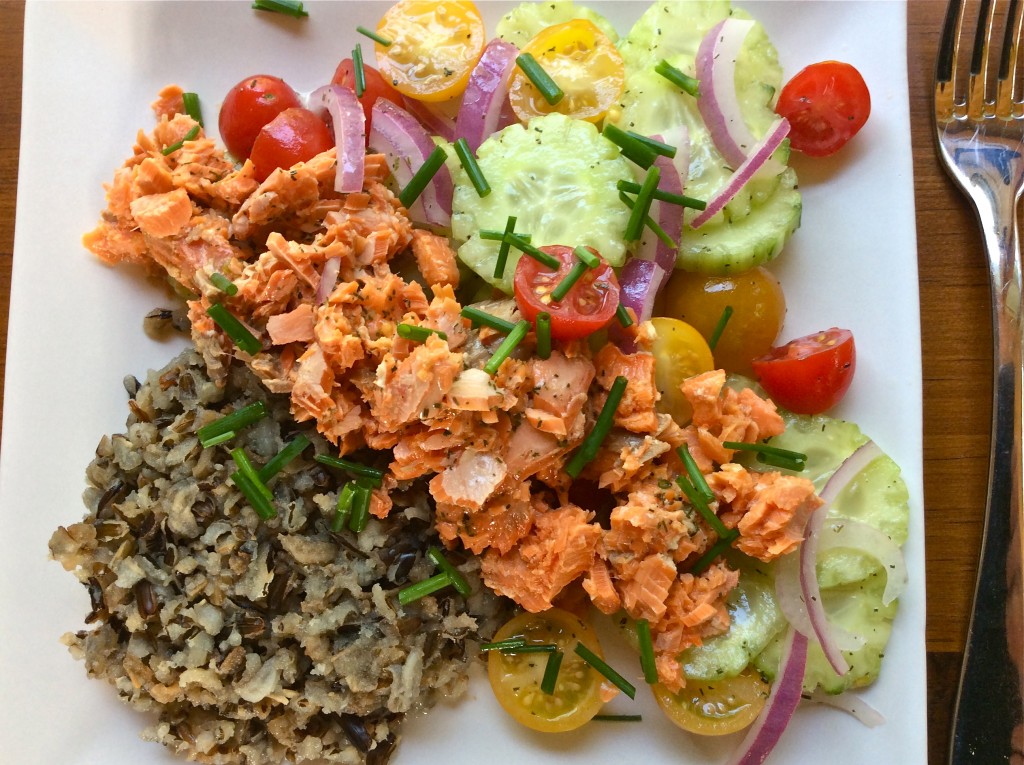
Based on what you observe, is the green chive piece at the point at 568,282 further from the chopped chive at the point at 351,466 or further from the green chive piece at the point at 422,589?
the green chive piece at the point at 422,589

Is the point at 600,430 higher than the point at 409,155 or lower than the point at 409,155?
lower

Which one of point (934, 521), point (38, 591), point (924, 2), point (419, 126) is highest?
point (924, 2)

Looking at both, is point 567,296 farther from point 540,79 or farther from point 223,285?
point 223,285

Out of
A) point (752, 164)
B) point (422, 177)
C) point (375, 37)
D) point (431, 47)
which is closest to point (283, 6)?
point (375, 37)

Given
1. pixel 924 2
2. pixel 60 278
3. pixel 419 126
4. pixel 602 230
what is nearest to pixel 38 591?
pixel 60 278

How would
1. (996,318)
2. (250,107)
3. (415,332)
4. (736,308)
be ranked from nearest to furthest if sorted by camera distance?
(415,332), (736,308), (250,107), (996,318)

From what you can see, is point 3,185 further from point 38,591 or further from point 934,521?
point 934,521

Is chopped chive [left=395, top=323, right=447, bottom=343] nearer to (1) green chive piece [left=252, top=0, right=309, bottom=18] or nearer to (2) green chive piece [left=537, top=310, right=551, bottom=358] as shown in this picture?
(2) green chive piece [left=537, top=310, right=551, bottom=358]
